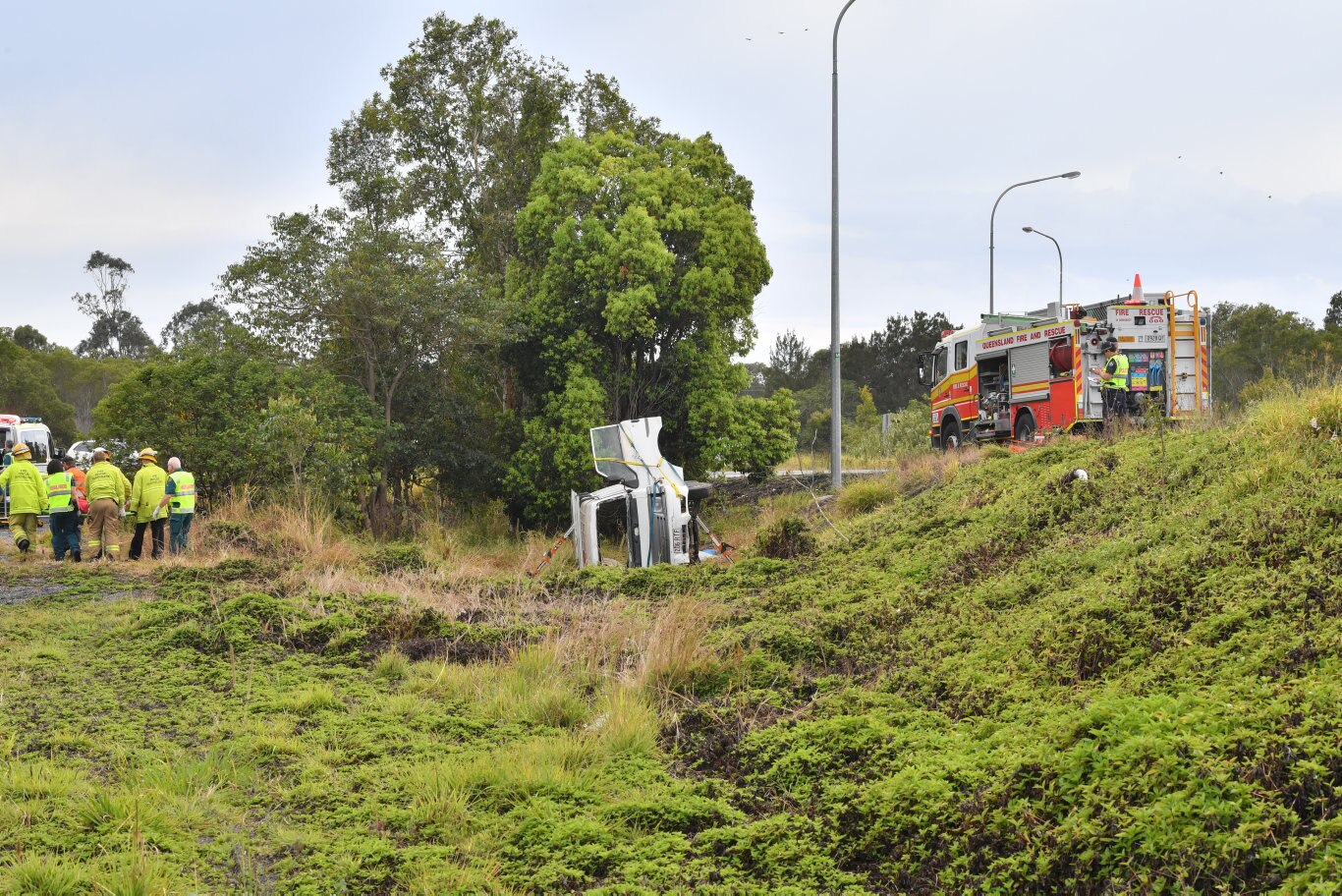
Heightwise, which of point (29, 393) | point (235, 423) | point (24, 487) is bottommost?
point (24, 487)

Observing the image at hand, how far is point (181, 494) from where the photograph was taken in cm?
1527

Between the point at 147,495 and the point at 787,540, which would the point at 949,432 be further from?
the point at 147,495

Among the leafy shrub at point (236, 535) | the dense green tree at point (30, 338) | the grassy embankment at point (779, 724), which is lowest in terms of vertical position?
the grassy embankment at point (779, 724)

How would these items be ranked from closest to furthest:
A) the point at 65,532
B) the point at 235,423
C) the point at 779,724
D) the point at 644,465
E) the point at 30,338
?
1. the point at 779,724
2. the point at 65,532
3. the point at 644,465
4. the point at 235,423
5. the point at 30,338

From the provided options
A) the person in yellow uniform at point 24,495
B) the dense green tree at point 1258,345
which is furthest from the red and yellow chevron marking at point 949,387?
the dense green tree at point 1258,345

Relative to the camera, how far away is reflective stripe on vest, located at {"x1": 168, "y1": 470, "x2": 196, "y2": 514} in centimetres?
1521

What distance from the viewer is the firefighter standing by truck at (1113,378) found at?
1836 cm

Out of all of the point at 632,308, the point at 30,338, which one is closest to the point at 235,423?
the point at 632,308

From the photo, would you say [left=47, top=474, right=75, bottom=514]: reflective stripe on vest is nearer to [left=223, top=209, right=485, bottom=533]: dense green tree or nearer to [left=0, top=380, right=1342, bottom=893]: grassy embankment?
[left=0, top=380, right=1342, bottom=893]: grassy embankment

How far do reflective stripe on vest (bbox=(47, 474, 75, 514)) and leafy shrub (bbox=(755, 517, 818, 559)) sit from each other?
396 inches

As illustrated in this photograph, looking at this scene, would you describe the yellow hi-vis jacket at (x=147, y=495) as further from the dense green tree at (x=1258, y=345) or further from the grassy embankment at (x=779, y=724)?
the dense green tree at (x=1258, y=345)

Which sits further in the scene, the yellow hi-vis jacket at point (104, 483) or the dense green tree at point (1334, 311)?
the dense green tree at point (1334, 311)

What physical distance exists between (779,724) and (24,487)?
1384 centimetres

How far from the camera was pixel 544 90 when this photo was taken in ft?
94.2
